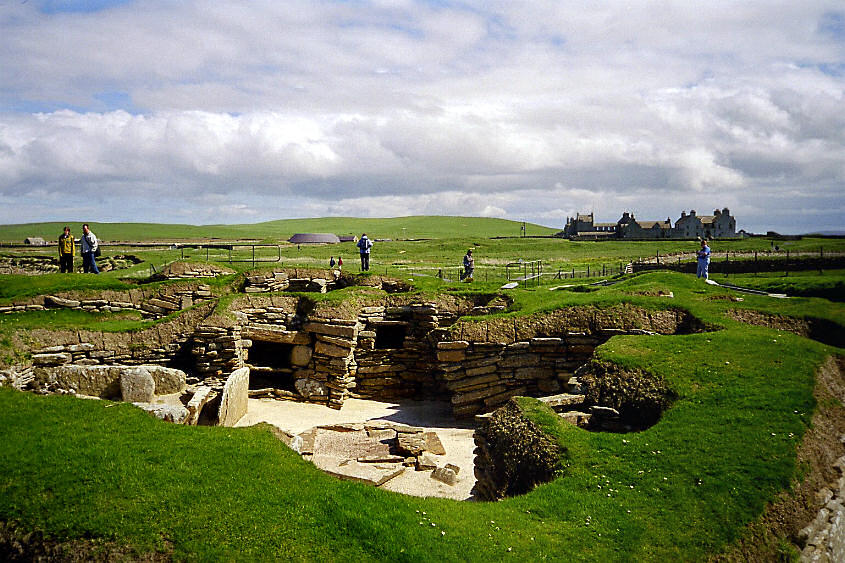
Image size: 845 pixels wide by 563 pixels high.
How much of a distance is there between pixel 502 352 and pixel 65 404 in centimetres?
1233

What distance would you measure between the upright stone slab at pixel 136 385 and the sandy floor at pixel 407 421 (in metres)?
2.85

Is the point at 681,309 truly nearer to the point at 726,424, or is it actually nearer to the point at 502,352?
the point at 502,352

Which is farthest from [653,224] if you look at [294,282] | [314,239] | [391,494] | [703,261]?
[391,494]

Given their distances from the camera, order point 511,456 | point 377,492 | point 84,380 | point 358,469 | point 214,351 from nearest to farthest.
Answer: point 377,492 < point 511,456 < point 358,469 < point 84,380 < point 214,351

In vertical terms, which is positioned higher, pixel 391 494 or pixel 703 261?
pixel 703 261

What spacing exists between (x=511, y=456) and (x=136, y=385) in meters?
11.6

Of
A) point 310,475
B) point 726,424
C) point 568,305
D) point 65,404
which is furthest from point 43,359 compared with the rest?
point 726,424

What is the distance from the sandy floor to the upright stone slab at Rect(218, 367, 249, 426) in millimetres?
491

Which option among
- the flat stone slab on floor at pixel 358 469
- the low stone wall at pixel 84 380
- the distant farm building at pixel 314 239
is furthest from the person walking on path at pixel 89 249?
the distant farm building at pixel 314 239

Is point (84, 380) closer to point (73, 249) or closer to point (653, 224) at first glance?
point (73, 249)

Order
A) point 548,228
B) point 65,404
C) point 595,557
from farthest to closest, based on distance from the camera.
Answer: point 548,228 < point 65,404 < point 595,557

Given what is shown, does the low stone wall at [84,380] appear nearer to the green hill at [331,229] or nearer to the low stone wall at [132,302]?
the low stone wall at [132,302]

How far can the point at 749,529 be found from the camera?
835 centimetres

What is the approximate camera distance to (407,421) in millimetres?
19781
